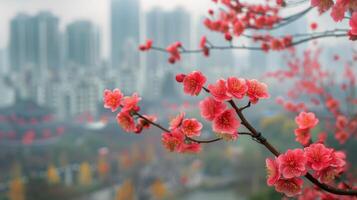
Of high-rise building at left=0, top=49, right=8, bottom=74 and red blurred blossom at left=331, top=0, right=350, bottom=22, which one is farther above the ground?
red blurred blossom at left=331, top=0, right=350, bottom=22

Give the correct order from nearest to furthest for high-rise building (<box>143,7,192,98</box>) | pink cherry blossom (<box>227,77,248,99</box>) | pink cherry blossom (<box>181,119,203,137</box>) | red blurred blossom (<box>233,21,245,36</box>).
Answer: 1. pink cherry blossom (<box>227,77,248,99</box>)
2. pink cherry blossom (<box>181,119,203,137</box>)
3. red blurred blossom (<box>233,21,245,36</box>)
4. high-rise building (<box>143,7,192,98</box>)

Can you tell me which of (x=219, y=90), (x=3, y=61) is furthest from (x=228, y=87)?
(x=3, y=61)

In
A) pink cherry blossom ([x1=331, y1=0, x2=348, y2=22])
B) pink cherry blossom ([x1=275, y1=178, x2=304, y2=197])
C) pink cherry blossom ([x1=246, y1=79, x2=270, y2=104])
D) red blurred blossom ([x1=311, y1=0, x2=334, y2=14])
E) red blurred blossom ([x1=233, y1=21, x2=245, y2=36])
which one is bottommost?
pink cherry blossom ([x1=275, y1=178, x2=304, y2=197])

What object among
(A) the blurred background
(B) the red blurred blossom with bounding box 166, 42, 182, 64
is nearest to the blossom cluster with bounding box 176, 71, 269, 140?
(B) the red blurred blossom with bounding box 166, 42, 182, 64

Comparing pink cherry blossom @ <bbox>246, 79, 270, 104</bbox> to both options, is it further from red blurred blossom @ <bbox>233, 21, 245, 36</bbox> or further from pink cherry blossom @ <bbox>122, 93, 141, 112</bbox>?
red blurred blossom @ <bbox>233, 21, 245, 36</bbox>

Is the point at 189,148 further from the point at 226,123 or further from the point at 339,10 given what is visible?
the point at 339,10

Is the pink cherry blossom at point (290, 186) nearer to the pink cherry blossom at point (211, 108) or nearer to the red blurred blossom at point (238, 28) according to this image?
the pink cherry blossom at point (211, 108)

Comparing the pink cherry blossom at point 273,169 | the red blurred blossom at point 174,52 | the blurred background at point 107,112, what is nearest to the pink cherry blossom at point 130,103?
the pink cherry blossom at point 273,169
